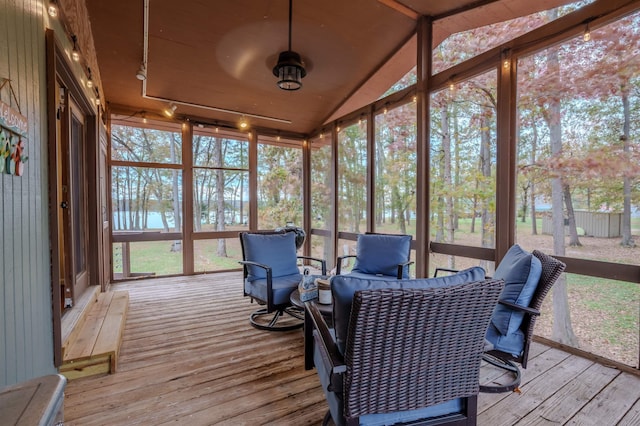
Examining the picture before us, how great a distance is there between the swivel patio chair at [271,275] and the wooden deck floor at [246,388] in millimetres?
263

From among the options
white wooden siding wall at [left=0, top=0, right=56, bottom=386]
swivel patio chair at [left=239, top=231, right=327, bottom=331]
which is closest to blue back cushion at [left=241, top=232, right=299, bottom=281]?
swivel patio chair at [left=239, top=231, right=327, bottom=331]

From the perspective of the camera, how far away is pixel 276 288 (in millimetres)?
3080

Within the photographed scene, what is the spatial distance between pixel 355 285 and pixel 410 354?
0.38 m

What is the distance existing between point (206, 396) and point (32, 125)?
1951 millimetres

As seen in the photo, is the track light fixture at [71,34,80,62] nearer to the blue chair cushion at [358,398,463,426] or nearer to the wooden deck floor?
the wooden deck floor

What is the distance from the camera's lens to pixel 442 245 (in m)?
3.79

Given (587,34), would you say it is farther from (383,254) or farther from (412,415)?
(412,415)

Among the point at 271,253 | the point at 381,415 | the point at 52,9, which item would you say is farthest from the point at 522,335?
the point at 52,9

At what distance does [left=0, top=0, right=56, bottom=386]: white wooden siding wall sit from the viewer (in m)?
1.36

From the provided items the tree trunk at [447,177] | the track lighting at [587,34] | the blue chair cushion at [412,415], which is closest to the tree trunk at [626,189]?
the track lighting at [587,34]

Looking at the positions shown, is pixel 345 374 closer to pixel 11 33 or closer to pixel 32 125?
pixel 32 125

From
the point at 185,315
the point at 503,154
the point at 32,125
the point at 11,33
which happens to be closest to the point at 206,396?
the point at 185,315

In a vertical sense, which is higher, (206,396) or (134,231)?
(134,231)

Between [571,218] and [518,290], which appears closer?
[518,290]
